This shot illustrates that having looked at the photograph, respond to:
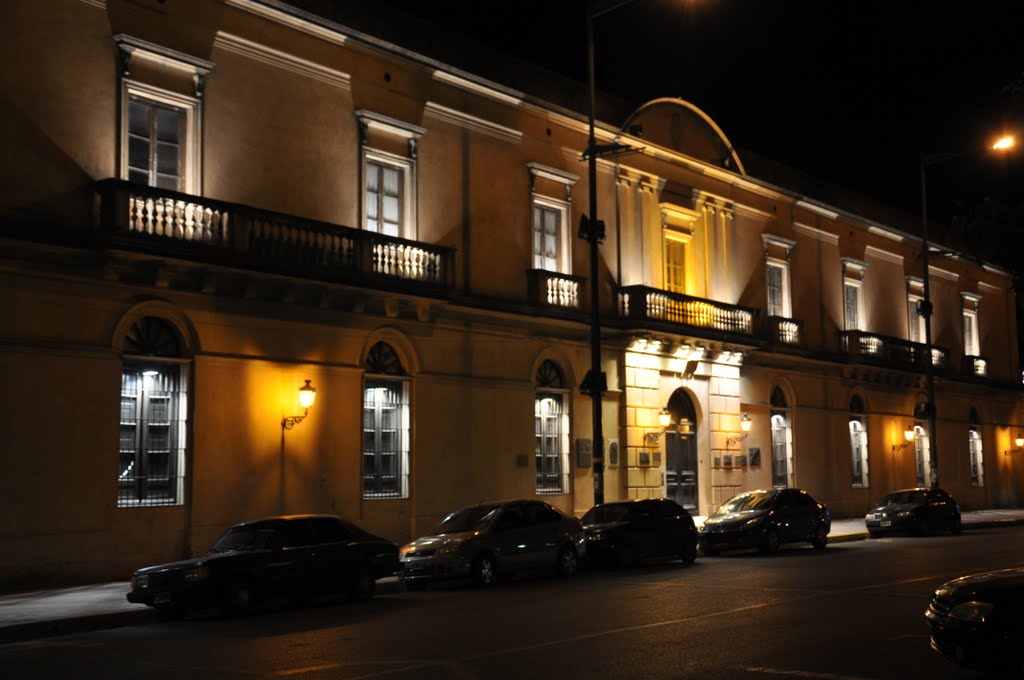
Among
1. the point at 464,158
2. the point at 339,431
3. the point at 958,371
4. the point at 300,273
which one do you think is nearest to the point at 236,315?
the point at 300,273

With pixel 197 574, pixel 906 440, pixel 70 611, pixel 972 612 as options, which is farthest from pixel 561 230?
pixel 972 612

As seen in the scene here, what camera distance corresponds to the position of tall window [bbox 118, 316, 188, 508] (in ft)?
66.7

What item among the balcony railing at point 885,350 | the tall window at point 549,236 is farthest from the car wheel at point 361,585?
the balcony railing at point 885,350

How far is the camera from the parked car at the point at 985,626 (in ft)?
30.8

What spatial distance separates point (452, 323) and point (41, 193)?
9.61m

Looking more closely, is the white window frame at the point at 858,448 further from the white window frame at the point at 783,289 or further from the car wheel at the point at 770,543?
the car wheel at the point at 770,543

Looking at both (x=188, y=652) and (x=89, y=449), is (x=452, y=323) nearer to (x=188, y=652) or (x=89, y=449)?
(x=89, y=449)

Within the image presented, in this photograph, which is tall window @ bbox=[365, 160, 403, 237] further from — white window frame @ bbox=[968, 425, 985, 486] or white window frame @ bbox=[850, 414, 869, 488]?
white window frame @ bbox=[968, 425, 985, 486]

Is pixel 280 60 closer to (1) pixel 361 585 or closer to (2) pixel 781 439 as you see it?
(1) pixel 361 585

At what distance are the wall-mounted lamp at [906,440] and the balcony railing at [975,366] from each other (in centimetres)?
560

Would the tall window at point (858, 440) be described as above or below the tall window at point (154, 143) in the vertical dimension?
below

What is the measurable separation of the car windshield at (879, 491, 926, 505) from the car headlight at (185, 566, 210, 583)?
72.0ft

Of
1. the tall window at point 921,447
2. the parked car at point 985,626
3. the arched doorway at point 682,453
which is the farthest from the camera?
the tall window at point 921,447

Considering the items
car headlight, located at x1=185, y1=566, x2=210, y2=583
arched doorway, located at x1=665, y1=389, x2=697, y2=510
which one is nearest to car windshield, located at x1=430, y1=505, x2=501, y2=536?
car headlight, located at x1=185, y1=566, x2=210, y2=583
